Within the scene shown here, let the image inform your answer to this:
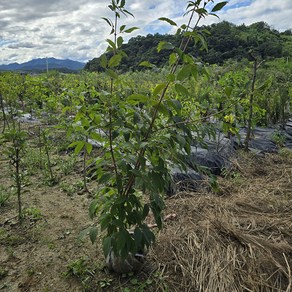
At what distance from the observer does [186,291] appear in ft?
5.44

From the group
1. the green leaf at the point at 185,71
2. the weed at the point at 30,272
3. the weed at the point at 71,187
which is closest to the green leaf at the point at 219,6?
the green leaf at the point at 185,71

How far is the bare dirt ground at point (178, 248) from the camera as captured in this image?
1681 millimetres

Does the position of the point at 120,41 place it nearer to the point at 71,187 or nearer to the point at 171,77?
the point at 171,77

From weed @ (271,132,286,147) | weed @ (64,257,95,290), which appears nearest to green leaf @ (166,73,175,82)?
weed @ (64,257,95,290)

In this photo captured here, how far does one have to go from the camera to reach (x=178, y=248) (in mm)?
1912

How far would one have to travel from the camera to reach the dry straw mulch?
1637 mm

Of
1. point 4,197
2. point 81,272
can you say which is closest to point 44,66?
point 4,197

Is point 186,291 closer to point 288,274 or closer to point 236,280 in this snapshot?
point 236,280

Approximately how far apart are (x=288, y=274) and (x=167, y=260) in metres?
0.72

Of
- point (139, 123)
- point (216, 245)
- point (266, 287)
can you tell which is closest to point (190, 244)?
point (216, 245)

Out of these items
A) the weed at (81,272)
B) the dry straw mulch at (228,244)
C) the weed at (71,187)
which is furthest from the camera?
the weed at (71,187)

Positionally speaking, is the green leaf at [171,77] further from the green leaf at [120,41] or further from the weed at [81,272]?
Answer: the weed at [81,272]

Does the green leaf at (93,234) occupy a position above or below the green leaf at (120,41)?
below

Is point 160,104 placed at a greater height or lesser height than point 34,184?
greater
